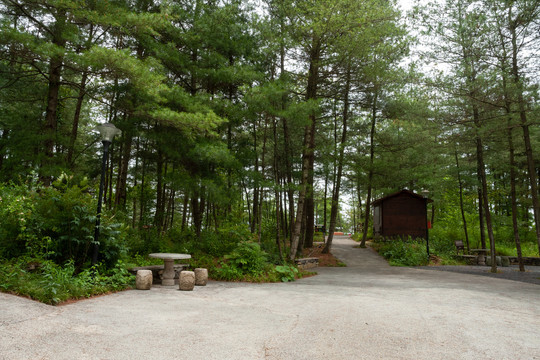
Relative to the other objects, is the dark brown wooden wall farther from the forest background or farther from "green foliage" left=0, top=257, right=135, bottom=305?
"green foliage" left=0, top=257, right=135, bottom=305

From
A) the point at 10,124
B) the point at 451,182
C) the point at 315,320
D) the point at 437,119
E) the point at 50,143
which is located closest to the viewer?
the point at 315,320

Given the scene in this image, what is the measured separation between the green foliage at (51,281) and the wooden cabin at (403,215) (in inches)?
641

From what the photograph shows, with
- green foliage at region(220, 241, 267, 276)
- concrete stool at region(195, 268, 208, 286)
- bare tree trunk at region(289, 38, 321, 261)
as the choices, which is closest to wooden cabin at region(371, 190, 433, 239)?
bare tree trunk at region(289, 38, 321, 261)

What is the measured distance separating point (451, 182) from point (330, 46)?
42.4 ft

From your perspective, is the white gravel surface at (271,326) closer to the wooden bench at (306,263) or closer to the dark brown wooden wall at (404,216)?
the wooden bench at (306,263)

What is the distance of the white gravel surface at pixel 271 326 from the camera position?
3.27 meters

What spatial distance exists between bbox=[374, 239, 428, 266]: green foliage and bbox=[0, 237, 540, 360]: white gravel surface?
752cm

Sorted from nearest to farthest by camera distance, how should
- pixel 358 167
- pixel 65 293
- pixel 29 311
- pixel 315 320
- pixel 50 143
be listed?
pixel 29 311 < pixel 315 320 < pixel 65 293 < pixel 50 143 < pixel 358 167

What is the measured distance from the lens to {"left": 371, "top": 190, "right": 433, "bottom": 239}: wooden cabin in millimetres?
19078

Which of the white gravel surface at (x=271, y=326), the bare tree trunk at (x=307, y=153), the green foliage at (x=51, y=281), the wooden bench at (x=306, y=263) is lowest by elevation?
the wooden bench at (x=306, y=263)

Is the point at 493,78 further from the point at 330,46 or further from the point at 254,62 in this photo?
the point at 254,62

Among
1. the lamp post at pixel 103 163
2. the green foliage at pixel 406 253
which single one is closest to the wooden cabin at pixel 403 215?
the green foliage at pixel 406 253

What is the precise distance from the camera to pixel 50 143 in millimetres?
9398

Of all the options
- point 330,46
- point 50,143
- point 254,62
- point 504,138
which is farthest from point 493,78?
point 50,143
